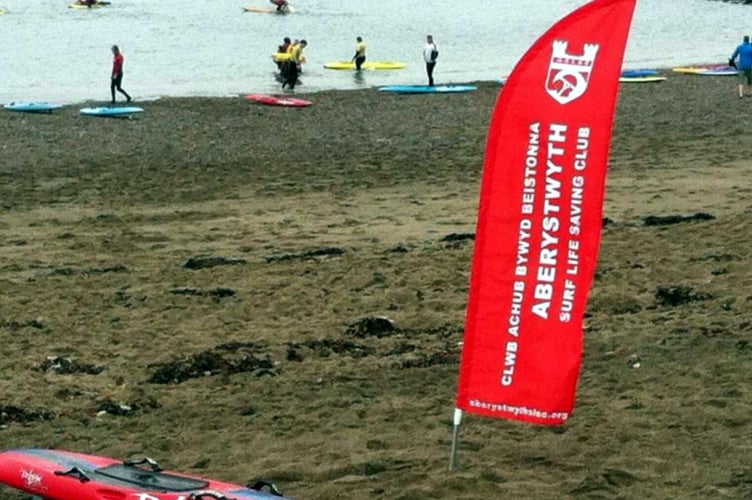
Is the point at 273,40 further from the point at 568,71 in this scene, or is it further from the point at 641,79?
the point at 568,71

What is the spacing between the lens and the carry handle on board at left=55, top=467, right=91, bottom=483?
24.9 feet

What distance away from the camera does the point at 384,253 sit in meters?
15.3

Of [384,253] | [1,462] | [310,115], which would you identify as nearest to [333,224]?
[384,253]

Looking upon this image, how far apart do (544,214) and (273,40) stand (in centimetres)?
5124

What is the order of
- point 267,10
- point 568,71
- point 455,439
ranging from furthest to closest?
point 267,10 → point 455,439 → point 568,71

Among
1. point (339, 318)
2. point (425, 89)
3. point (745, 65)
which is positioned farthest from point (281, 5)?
point (339, 318)

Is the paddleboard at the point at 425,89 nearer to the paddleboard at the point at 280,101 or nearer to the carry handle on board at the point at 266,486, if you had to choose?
the paddleboard at the point at 280,101

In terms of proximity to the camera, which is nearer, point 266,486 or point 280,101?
point 266,486

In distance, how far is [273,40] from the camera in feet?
188

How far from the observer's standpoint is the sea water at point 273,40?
39781 mm

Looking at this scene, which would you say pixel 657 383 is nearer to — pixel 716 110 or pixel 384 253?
pixel 384 253

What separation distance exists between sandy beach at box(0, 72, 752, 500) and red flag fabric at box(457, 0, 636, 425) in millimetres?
699

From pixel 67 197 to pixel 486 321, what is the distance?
1336 cm

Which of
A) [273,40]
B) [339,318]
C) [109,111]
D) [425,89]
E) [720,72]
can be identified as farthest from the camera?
[273,40]
